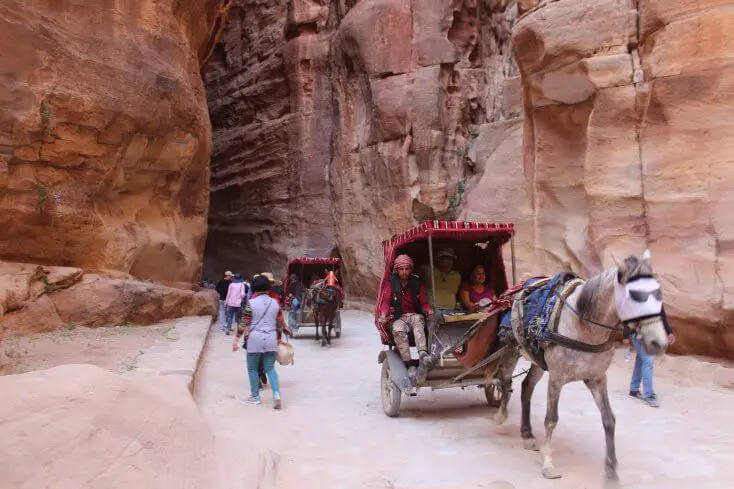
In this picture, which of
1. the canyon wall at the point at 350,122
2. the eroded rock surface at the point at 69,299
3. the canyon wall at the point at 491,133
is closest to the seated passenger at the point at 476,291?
the canyon wall at the point at 491,133

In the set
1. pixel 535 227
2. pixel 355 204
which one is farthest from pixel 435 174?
pixel 535 227

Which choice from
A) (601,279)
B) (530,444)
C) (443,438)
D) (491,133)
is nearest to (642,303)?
(601,279)

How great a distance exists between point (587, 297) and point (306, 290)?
10447 mm

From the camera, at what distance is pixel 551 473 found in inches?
172

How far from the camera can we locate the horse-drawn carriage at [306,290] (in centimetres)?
1325

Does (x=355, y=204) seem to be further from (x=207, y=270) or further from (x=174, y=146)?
(x=207, y=270)

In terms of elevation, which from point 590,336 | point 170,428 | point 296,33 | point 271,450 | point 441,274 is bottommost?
point 271,450

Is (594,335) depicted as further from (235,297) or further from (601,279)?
(235,297)

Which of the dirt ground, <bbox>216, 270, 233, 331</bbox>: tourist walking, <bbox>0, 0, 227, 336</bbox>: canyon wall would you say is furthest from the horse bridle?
<bbox>216, 270, 233, 331</bbox>: tourist walking

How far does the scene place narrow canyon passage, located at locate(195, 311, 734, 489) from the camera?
172 inches

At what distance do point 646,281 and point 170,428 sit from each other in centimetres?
352

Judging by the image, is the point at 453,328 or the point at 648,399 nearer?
the point at 453,328

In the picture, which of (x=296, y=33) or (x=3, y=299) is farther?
(x=296, y=33)

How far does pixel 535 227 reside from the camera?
40.7 feet
